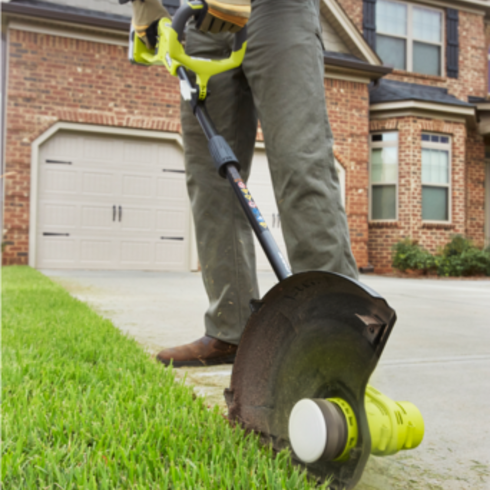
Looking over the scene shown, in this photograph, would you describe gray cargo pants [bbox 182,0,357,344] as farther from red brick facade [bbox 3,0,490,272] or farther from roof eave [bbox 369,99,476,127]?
roof eave [bbox 369,99,476,127]

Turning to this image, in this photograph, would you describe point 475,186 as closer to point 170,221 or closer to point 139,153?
point 170,221

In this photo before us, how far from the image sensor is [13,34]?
8.74 m

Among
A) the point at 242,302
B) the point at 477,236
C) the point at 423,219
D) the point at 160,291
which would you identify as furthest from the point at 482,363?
the point at 477,236

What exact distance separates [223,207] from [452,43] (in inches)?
516

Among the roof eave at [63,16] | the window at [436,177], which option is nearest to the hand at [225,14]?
the roof eave at [63,16]

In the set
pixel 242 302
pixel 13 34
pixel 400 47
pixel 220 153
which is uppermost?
pixel 400 47

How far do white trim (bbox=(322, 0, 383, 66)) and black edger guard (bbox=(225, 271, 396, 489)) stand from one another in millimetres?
11358

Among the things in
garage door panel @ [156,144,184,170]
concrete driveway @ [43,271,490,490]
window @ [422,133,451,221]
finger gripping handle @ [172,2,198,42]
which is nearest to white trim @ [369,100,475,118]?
window @ [422,133,451,221]

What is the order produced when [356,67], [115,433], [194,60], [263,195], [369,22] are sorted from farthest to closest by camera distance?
[369,22] → [356,67] → [263,195] → [194,60] → [115,433]

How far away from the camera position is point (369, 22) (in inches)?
488

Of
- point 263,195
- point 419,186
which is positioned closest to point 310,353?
point 263,195

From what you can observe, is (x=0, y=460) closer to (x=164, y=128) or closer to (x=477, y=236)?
(x=164, y=128)

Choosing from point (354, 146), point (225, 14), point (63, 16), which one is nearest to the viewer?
point (225, 14)

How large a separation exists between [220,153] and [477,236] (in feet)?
41.3
